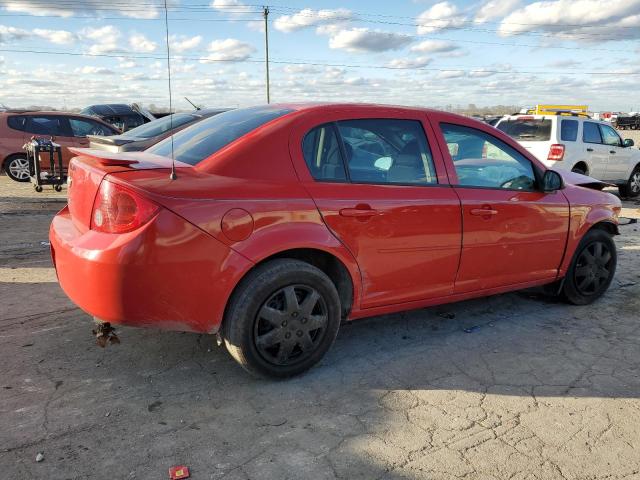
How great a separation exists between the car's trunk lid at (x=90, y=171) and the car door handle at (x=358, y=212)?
1.00 m

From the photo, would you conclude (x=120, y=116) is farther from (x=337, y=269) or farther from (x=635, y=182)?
(x=337, y=269)

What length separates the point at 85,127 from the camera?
11.9 meters

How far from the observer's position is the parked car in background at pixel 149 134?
294 inches

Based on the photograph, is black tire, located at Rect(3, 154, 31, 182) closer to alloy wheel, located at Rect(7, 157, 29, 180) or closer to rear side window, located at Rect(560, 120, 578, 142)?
alloy wheel, located at Rect(7, 157, 29, 180)

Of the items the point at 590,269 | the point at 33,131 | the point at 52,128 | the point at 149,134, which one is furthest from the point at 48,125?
the point at 590,269

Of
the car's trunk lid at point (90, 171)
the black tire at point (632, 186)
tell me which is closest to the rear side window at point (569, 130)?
the black tire at point (632, 186)

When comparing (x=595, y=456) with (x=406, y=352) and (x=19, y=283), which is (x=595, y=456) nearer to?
(x=406, y=352)

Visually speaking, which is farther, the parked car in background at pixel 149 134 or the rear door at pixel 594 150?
the rear door at pixel 594 150

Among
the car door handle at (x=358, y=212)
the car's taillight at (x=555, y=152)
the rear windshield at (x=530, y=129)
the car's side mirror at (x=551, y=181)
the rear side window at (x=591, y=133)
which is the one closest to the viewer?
the car door handle at (x=358, y=212)

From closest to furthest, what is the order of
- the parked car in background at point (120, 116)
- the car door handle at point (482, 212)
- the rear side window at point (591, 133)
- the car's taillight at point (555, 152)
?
the car door handle at point (482, 212) < the car's taillight at point (555, 152) < the rear side window at point (591, 133) < the parked car in background at point (120, 116)

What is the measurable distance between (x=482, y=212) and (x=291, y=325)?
1.66 metres

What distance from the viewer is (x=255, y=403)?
3096mm

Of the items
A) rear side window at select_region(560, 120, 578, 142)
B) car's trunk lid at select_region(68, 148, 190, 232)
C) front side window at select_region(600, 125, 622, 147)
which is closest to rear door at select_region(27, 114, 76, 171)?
car's trunk lid at select_region(68, 148, 190, 232)

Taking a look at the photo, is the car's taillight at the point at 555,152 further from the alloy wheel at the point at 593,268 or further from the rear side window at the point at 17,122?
the rear side window at the point at 17,122
